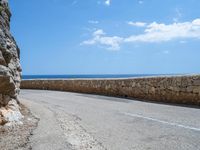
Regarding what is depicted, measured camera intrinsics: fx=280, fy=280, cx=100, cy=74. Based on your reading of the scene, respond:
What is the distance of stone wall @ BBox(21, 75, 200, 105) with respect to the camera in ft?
34.4

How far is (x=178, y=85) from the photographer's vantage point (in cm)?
1100

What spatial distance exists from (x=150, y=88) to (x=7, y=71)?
725 centimetres

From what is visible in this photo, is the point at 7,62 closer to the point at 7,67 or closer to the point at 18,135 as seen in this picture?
the point at 7,67

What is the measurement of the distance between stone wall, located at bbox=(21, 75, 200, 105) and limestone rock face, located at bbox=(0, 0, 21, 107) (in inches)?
238

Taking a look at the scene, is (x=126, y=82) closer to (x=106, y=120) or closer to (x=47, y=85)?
(x=106, y=120)

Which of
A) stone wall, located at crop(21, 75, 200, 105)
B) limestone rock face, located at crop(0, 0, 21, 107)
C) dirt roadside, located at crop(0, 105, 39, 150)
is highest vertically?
limestone rock face, located at crop(0, 0, 21, 107)

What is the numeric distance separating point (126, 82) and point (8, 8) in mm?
7558

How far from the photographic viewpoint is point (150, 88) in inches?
503

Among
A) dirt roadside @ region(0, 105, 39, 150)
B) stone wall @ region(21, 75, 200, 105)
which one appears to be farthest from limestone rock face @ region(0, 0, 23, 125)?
stone wall @ region(21, 75, 200, 105)

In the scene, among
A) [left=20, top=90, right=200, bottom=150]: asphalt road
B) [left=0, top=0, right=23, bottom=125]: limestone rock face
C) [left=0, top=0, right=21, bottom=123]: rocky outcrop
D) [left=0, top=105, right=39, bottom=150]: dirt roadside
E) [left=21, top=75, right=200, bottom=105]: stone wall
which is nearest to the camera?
[left=20, top=90, right=200, bottom=150]: asphalt road

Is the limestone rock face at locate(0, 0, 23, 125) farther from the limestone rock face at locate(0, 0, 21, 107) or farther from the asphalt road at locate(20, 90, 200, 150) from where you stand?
the asphalt road at locate(20, 90, 200, 150)

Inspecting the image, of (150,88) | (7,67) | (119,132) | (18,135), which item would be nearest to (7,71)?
(7,67)

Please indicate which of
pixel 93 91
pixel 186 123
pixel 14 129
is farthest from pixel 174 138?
pixel 93 91

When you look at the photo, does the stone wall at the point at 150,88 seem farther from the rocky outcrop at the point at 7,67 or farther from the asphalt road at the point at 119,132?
the rocky outcrop at the point at 7,67
